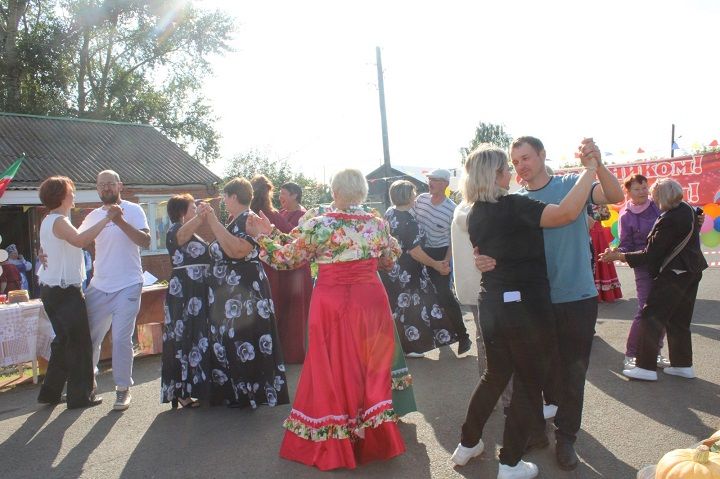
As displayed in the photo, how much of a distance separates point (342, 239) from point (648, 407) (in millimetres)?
2694

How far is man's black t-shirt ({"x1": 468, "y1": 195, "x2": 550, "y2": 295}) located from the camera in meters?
3.08

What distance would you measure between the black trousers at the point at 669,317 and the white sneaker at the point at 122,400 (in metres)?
4.39

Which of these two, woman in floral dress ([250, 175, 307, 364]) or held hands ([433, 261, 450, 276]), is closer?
held hands ([433, 261, 450, 276])

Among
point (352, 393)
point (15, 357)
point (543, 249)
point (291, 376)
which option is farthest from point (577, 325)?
point (15, 357)

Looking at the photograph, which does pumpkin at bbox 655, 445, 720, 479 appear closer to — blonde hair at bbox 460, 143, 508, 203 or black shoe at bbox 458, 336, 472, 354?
blonde hair at bbox 460, 143, 508, 203

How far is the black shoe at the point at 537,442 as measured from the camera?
12.2ft

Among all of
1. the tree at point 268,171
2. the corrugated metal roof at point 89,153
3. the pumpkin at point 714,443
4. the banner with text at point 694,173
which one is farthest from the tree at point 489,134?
the pumpkin at point 714,443

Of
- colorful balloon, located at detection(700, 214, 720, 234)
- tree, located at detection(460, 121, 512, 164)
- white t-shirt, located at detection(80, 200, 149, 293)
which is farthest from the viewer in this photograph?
tree, located at detection(460, 121, 512, 164)

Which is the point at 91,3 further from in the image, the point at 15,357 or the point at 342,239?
the point at 342,239

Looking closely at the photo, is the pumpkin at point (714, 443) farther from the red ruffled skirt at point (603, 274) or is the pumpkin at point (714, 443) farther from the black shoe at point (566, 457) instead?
the red ruffled skirt at point (603, 274)

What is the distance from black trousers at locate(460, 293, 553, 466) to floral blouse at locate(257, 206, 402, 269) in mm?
834

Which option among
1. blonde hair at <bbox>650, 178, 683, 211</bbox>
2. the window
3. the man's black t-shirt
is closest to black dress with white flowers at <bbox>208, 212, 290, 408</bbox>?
the man's black t-shirt

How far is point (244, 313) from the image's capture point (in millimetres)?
4730

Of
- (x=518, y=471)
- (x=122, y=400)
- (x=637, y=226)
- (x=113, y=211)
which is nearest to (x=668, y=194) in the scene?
(x=637, y=226)
